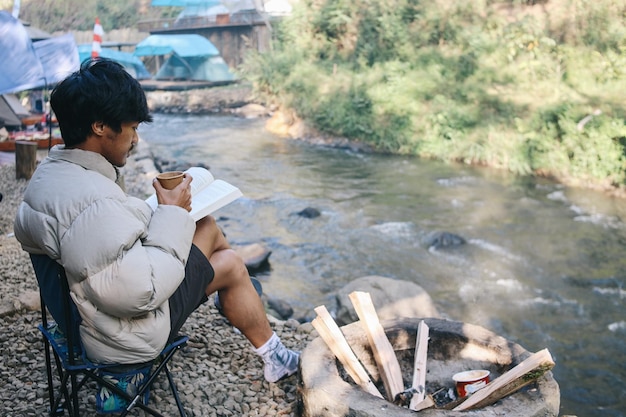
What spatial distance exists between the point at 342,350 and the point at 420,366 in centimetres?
38

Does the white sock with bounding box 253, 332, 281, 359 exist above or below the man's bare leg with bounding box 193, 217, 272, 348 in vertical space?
below

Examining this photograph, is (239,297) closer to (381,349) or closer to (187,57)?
(381,349)

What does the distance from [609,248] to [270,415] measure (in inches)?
254

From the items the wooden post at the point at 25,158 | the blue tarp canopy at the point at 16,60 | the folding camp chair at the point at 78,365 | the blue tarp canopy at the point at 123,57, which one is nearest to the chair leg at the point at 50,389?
the folding camp chair at the point at 78,365

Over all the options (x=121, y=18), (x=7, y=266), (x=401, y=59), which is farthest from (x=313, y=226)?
(x=121, y=18)

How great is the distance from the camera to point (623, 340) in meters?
5.61

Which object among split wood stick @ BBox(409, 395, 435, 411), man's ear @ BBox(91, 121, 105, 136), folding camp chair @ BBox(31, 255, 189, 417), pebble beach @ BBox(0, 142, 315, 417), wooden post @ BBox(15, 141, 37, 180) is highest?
man's ear @ BBox(91, 121, 105, 136)

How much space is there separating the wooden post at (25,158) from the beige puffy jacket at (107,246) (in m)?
6.90

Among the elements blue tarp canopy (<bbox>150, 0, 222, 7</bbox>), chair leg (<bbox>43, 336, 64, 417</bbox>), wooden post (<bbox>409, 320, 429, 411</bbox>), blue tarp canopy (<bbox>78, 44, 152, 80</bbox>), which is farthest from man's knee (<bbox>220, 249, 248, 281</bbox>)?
blue tarp canopy (<bbox>150, 0, 222, 7</bbox>)

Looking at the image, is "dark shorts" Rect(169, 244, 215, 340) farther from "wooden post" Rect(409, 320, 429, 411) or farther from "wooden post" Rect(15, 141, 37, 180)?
"wooden post" Rect(15, 141, 37, 180)

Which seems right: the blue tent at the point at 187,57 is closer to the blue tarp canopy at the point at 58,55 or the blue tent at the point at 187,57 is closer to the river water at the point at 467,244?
the blue tarp canopy at the point at 58,55

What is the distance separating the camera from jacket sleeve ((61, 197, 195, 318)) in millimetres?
2031

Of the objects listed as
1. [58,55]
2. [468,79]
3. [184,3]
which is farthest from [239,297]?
[184,3]

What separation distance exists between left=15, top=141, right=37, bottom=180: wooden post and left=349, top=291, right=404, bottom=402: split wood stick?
7.00 m
